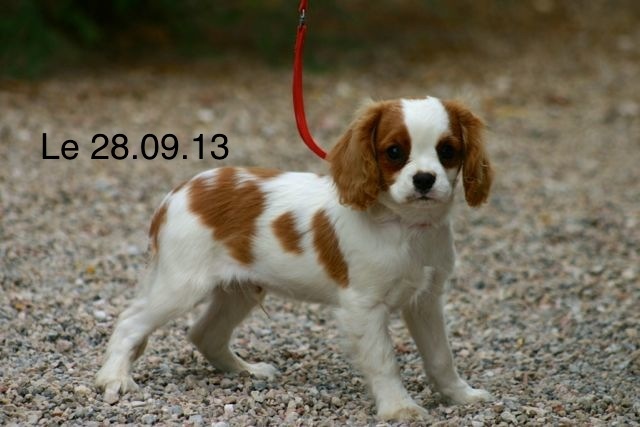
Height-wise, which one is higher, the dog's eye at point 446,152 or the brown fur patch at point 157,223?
the dog's eye at point 446,152

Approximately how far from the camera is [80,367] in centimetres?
436

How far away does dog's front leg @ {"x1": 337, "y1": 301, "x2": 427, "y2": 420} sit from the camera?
3.86m

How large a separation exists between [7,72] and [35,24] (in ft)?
1.70

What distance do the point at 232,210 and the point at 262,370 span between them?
2.48ft

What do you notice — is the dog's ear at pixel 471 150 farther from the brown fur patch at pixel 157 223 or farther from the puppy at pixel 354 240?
the brown fur patch at pixel 157 223

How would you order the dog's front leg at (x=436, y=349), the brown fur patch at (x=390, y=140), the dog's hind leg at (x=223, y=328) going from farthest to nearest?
the dog's hind leg at (x=223, y=328) < the dog's front leg at (x=436, y=349) < the brown fur patch at (x=390, y=140)

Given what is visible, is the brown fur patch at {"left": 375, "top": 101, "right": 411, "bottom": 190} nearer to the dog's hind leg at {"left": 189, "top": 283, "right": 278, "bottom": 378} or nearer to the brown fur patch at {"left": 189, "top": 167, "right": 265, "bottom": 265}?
the brown fur patch at {"left": 189, "top": 167, "right": 265, "bottom": 265}

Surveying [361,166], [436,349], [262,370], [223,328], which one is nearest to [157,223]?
[223,328]

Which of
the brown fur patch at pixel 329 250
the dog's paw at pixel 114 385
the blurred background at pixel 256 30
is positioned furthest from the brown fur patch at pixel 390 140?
the blurred background at pixel 256 30

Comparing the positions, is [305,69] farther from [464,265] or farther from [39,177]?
[464,265]

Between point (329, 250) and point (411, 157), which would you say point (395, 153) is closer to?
point (411, 157)

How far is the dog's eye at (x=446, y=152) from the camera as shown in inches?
146

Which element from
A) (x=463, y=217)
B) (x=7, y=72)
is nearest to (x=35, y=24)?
(x=7, y=72)

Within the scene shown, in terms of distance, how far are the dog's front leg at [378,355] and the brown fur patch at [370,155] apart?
40 centimetres
